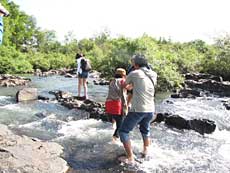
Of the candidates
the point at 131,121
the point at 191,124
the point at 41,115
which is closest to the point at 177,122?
the point at 191,124

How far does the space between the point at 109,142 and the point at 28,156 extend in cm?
263

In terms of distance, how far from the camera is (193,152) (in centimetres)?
915

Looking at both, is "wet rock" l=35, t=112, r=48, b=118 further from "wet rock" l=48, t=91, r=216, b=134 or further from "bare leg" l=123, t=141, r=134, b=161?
"bare leg" l=123, t=141, r=134, b=161

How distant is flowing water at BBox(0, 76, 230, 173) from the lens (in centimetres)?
796

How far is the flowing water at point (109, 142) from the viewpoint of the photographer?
26.1ft

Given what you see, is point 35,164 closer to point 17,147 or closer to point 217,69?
point 17,147

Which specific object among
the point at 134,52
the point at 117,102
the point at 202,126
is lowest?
the point at 202,126

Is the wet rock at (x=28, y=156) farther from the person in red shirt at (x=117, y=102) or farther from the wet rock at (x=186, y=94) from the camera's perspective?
the wet rock at (x=186, y=94)

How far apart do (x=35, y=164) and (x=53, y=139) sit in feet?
9.12

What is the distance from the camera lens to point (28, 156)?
25.3ft

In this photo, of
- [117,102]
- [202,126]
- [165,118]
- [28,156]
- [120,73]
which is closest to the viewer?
[28,156]

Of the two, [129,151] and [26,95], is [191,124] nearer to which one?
[129,151]

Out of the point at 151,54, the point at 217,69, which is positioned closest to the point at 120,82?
the point at 151,54

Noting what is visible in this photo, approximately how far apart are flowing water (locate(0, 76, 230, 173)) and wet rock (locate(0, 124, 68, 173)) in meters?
0.33
